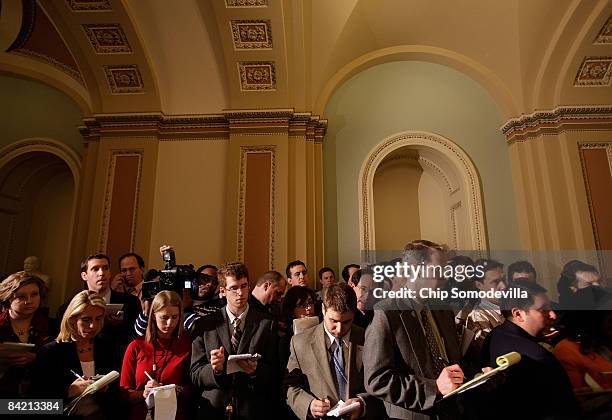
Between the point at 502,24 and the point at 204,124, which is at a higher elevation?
the point at 502,24

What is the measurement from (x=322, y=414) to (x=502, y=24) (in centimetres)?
664

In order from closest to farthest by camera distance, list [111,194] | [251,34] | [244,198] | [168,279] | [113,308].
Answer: [168,279], [113,308], [251,34], [244,198], [111,194]

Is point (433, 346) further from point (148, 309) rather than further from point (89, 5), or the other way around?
point (89, 5)

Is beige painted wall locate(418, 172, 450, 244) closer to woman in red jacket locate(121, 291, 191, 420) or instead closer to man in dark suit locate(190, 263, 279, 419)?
man in dark suit locate(190, 263, 279, 419)

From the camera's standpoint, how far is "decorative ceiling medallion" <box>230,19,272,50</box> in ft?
19.2

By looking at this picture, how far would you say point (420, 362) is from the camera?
206 cm

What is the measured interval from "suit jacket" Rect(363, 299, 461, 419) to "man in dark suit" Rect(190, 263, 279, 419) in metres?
0.65

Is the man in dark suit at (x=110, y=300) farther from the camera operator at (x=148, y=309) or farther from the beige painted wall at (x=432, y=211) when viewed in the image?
the beige painted wall at (x=432, y=211)

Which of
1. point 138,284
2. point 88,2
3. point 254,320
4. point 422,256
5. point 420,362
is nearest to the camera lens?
point 420,362

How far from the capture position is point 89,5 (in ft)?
18.5

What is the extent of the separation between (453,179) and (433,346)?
5604mm

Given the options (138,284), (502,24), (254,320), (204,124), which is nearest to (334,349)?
(254,320)

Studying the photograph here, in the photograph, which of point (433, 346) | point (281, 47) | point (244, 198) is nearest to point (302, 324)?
point (433, 346)

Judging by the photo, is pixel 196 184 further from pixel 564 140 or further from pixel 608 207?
pixel 608 207
